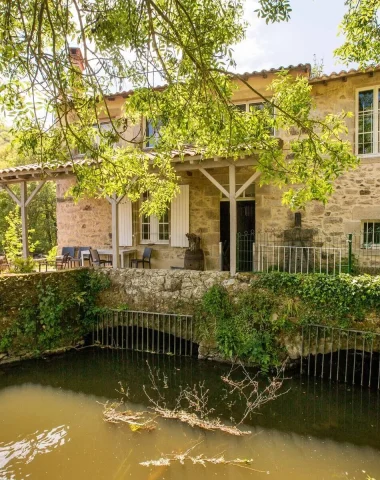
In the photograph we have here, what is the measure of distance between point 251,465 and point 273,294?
3.28m

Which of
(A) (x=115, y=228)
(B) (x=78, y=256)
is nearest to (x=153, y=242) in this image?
(A) (x=115, y=228)

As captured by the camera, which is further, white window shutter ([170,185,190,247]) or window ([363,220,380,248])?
white window shutter ([170,185,190,247])

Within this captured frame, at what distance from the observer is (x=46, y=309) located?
795 centimetres

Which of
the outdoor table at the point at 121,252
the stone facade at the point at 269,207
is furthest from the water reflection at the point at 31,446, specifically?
the outdoor table at the point at 121,252

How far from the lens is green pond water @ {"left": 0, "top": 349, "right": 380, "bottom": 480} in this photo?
436cm

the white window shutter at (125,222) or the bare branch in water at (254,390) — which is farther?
the white window shutter at (125,222)

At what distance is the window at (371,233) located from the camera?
856 cm

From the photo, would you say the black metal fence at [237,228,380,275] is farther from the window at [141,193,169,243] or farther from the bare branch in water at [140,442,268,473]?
the bare branch in water at [140,442,268,473]

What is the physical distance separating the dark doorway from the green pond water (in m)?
3.94

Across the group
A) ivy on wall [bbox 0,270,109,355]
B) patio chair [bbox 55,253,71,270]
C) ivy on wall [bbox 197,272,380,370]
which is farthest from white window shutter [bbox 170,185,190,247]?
patio chair [bbox 55,253,71,270]

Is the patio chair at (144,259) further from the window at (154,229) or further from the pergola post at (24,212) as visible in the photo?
the pergola post at (24,212)

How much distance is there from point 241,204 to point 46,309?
5.77m

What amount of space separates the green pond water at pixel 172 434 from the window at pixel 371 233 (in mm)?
3645

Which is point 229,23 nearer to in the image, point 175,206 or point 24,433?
point 24,433
